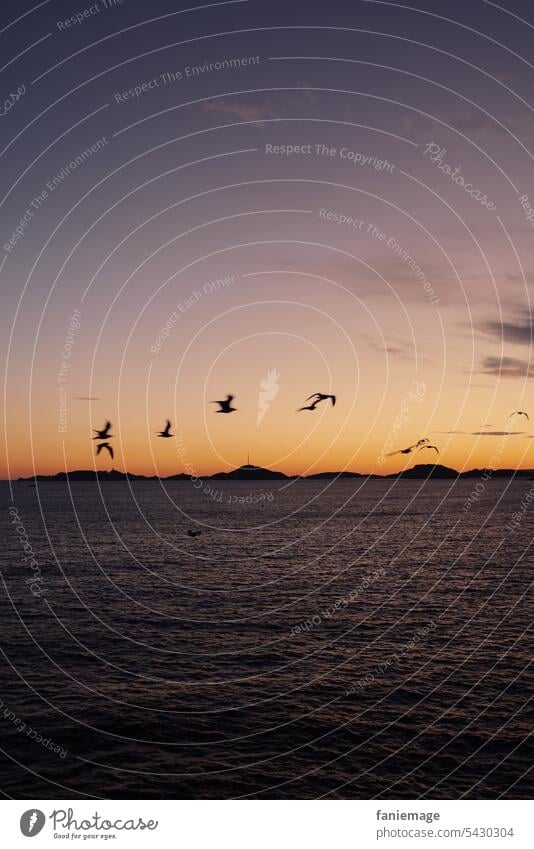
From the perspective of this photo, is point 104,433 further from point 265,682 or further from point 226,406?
point 265,682

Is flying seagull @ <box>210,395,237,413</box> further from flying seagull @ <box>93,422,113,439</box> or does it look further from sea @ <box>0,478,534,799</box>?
sea @ <box>0,478,534,799</box>

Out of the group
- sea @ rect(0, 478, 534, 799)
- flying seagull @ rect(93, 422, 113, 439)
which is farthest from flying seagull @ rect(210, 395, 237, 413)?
sea @ rect(0, 478, 534, 799)

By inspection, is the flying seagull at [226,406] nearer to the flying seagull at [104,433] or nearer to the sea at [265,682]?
the flying seagull at [104,433]

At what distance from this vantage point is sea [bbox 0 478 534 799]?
42.7m

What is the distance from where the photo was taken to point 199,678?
59.6 metres

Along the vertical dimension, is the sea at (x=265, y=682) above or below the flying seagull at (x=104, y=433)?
below

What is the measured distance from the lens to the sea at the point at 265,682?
42.7 metres

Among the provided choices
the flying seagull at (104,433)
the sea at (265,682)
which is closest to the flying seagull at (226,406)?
the flying seagull at (104,433)

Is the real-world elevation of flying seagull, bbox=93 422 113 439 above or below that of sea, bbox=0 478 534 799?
above
